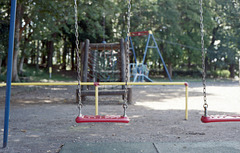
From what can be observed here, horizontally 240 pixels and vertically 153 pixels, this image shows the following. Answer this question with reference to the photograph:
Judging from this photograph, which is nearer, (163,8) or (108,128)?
(108,128)

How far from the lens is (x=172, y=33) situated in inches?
1067

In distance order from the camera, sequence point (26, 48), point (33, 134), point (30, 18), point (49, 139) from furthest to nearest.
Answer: point (26, 48) < point (30, 18) < point (33, 134) < point (49, 139)

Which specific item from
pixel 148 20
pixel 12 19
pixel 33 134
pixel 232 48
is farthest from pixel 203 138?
pixel 232 48

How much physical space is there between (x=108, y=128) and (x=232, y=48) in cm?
2760

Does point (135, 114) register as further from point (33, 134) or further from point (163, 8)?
point (163, 8)

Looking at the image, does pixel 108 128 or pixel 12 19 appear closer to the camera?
pixel 12 19

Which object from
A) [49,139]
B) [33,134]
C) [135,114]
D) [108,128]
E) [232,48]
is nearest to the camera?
[49,139]

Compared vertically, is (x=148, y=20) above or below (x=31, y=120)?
above

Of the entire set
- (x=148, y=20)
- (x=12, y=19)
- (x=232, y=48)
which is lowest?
(x=12, y=19)

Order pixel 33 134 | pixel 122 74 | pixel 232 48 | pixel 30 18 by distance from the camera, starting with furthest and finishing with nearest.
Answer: pixel 232 48
pixel 30 18
pixel 122 74
pixel 33 134

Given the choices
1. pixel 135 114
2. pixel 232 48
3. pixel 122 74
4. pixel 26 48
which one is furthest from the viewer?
pixel 232 48

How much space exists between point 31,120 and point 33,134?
1.33 meters

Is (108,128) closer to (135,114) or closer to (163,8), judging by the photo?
(135,114)

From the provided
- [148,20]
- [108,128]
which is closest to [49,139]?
[108,128]
